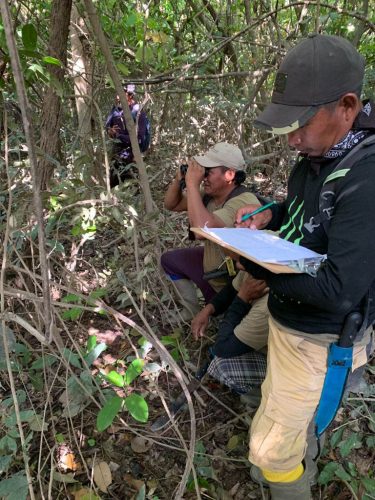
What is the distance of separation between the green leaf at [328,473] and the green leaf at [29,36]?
207 centimetres

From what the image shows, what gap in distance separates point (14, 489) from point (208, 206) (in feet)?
5.73

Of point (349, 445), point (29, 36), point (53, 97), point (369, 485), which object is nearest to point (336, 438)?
point (349, 445)

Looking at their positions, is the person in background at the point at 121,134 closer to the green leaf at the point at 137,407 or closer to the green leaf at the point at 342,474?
the green leaf at the point at 137,407

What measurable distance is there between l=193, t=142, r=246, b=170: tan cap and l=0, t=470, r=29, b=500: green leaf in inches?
67.8

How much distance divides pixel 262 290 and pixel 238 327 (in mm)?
223

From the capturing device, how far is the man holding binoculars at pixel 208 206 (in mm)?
2262

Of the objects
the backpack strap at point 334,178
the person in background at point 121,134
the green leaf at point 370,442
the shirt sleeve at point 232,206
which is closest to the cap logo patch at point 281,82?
the backpack strap at point 334,178

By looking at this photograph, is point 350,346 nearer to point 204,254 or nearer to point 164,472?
point 164,472

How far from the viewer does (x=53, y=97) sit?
2.35m

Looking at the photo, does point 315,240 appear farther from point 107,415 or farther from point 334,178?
point 107,415

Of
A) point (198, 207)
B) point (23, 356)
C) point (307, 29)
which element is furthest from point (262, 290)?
point (307, 29)

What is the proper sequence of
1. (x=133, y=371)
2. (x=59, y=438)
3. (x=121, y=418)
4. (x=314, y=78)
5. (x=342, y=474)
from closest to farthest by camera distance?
(x=314, y=78) < (x=133, y=371) < (x=342, y=474) < (x=59, y=438) < (x=121, y=418)

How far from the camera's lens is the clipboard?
1.10 meters

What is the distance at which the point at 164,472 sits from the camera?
6.18ft
